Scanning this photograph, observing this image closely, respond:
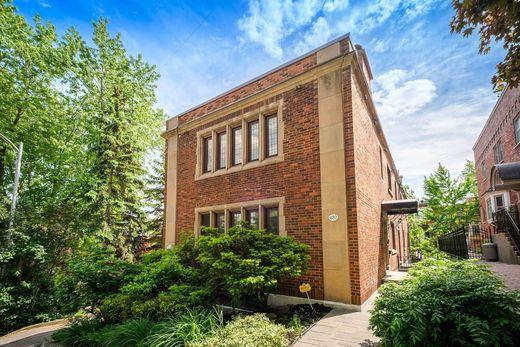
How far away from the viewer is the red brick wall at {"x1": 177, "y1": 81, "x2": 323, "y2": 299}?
24.6 ft

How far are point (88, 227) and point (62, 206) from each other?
144cm

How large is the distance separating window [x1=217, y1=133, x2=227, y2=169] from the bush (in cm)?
749

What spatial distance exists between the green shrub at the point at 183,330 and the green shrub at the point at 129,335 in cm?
29

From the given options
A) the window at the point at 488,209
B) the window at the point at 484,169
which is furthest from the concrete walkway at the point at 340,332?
the window at the point at 484,169

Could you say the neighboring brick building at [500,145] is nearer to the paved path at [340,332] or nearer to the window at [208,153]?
the paved path at [340,332]

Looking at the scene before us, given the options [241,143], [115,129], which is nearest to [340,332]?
[241,143]

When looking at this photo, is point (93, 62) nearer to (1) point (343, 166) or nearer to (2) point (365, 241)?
(1) point (343, 166)

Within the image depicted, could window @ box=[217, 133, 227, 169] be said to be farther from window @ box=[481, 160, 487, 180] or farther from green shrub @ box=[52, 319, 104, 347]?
window @ box=[481, 160, 487, 180]

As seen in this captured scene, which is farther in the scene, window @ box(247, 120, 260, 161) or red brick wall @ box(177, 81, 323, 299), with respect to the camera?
window @ box(247, 120, 260, 161)

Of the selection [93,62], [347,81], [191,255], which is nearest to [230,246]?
[191,255]

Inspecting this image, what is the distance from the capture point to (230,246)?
6762 mm

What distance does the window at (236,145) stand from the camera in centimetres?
1005

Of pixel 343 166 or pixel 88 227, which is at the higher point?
pixel 343 166

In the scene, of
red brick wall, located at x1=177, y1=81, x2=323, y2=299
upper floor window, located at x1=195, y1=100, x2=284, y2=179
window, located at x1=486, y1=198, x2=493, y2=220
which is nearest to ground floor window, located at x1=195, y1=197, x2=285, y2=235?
red brick wall, located at x1=177, y1=81, x2=323, y2=299
